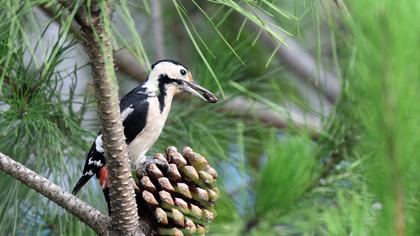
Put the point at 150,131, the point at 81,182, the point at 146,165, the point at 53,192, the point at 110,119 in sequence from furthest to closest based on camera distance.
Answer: the point at 150,131
the point at 81,182
the point at 146,165
the point at 53,192
the point at 110,119

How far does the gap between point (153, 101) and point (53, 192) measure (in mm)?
476

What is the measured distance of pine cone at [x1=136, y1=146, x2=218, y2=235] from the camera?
105 centimetres

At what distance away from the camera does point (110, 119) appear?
0.90 meters

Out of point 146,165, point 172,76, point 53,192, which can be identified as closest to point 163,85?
point 172,76

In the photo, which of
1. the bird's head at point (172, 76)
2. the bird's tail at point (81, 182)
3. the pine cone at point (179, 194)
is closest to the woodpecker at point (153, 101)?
the bird's head at point (172, 76)

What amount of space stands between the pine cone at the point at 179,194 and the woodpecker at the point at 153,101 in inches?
11.5

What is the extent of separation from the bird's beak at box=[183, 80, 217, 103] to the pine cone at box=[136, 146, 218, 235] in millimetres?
299

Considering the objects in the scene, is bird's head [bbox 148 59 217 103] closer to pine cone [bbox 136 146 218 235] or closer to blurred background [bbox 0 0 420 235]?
blurred background [bbox 0 0 420 235]

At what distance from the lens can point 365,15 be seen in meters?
0.56

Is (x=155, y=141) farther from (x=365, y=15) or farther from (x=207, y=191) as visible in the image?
(x=365, y=15)

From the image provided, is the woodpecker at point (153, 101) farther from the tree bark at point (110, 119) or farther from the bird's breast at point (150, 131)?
the tree bark at point (110, 119)

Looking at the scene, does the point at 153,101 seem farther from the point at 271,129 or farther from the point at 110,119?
the point at 110,119

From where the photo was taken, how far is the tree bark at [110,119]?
81 cm

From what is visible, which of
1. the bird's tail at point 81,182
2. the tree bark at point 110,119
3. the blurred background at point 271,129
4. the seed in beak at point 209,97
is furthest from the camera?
the seed in beak at point 209,97
